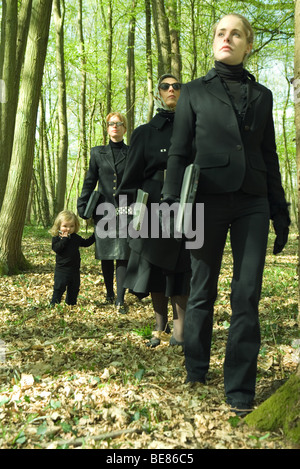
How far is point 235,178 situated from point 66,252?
383 centimetres

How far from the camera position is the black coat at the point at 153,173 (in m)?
4.28

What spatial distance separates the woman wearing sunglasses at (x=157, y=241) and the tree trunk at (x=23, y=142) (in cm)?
450

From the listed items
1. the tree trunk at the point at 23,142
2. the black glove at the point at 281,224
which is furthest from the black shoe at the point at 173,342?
the tree trunk at the point at 23,142

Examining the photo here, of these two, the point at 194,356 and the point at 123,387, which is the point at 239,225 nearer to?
the point at 194,356

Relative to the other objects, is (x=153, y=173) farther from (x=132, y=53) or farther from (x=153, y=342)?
(x=132, y=53)

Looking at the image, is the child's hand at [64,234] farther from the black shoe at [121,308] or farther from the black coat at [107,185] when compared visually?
the black shoe at [121,308]

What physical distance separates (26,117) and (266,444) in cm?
724

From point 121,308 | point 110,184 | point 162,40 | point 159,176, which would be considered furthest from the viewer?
point 162,40

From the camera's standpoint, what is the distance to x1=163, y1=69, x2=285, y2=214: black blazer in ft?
10.1

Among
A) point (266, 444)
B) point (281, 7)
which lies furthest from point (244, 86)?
point (281, 7)

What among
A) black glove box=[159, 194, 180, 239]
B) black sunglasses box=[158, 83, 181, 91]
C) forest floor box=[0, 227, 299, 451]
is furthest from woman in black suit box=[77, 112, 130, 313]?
black glove box=[159, 194, 180, 239]

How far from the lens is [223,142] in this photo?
309 cm

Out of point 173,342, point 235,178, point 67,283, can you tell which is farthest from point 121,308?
point 235,178
